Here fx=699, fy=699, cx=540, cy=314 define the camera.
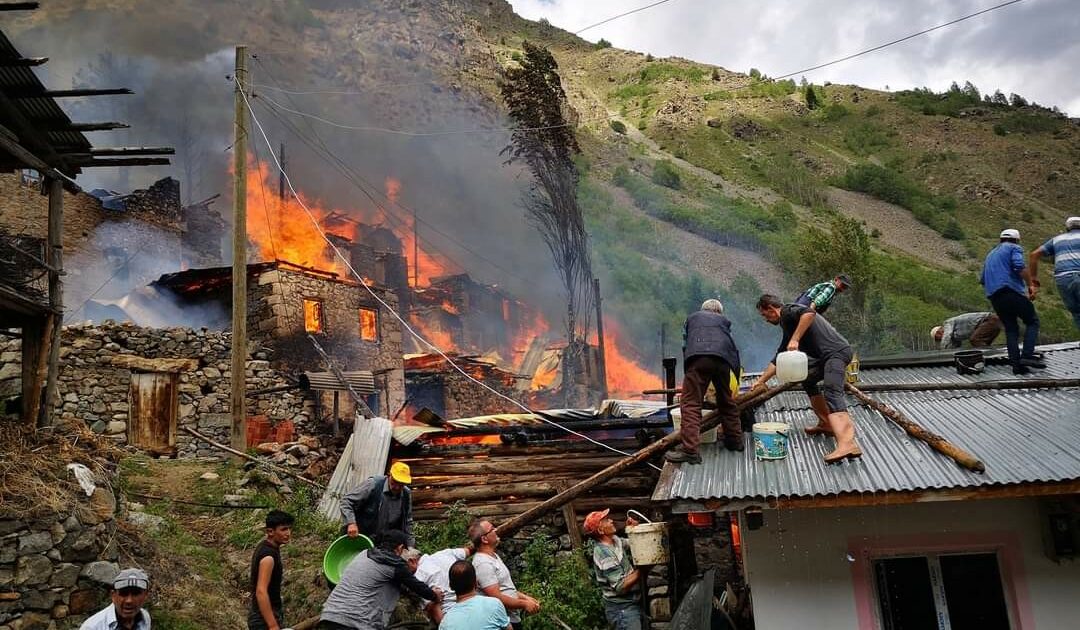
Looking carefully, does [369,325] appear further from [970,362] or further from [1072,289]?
[1072,289]

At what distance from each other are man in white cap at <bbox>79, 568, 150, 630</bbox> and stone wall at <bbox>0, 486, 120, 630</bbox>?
2067 mm

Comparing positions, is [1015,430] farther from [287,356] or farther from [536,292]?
[536,292]

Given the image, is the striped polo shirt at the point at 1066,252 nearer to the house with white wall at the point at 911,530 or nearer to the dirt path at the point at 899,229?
the house with white wall at the point at 911,530

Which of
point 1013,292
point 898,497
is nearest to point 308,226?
point 1013,292

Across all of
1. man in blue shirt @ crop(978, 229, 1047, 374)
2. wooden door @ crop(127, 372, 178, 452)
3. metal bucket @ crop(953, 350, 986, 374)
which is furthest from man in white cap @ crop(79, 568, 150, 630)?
wooden door @ crop(127, 372, 178, 452)

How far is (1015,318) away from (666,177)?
52.6m

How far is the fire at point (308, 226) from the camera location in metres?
30.0

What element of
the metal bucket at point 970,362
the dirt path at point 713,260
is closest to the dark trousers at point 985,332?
the metal bucket at point 970,362

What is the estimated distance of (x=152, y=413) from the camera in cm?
1595

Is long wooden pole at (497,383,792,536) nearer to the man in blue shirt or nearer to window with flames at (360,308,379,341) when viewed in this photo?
the man in blue shirt

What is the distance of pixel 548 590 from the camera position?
904cm

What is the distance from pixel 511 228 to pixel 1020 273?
119ft

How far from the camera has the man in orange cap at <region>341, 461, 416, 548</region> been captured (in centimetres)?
743

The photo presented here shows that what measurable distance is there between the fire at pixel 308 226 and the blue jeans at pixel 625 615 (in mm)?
20593
